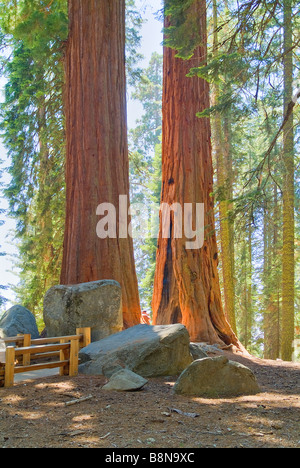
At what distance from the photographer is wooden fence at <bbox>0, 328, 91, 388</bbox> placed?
502 cm

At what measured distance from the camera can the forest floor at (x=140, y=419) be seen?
3.11m

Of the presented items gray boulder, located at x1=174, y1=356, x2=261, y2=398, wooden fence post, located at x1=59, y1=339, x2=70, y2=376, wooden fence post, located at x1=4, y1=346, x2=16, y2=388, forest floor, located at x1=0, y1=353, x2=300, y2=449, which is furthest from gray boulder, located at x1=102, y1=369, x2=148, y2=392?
wooden fence post, located at x1=4, y1=346, x2=16, y2=388

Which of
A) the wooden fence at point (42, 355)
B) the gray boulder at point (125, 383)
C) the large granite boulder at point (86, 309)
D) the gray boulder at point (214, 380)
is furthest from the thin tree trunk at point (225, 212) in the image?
the gray boulder at point (125, 383)

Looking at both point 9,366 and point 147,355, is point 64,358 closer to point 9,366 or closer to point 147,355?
point 9,366

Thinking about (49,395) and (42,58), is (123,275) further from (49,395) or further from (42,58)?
(42,58)

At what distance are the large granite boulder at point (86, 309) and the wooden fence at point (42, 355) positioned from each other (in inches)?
18.9

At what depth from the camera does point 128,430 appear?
3.35 metres

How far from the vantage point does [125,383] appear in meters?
4.80

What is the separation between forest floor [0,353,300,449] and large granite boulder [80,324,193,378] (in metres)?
0.33

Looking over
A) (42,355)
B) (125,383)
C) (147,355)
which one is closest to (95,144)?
(42,355)

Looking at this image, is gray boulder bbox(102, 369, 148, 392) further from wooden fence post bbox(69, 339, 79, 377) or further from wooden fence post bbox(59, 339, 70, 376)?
wooden fence post bbox(59, 339, 70, 376)

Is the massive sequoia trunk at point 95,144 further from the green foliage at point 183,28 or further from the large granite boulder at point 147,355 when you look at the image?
the green foliage at point 183,28

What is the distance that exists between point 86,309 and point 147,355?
6.04ft

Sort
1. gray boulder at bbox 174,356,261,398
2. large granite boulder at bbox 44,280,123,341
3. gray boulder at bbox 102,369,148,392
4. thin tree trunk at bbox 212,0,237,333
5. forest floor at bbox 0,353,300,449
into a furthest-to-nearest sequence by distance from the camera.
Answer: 1. thin tree trunk at bbox 212,0,237,333
2. large granite boulder at bbox 44,280,123,341
3. gray boulder at bbox 102,369,148,392
4. gray boulder at bbox 174,356,261,398
5. forest floor at bbox 0,353,300,449
